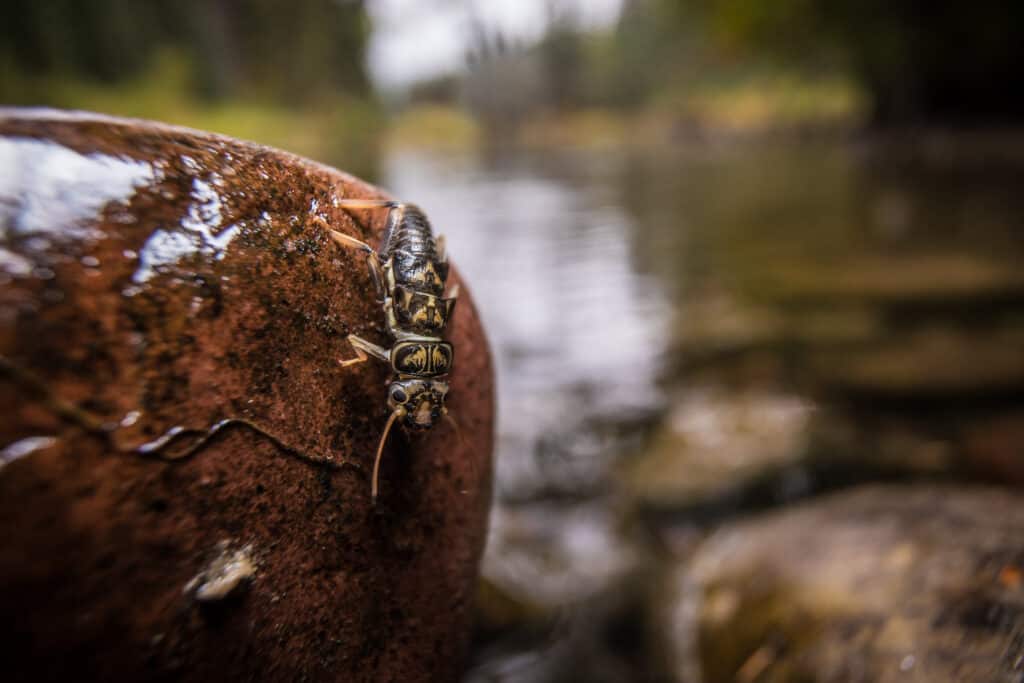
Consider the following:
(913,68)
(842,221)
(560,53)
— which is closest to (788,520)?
(842,221)

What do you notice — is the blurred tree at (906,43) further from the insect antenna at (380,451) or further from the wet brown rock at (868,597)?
the insect antenna at (380,451)

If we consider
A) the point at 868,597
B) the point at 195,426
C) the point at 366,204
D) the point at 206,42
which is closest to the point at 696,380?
the point at 868,597

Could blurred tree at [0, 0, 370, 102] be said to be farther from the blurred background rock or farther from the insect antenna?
the insect antenna

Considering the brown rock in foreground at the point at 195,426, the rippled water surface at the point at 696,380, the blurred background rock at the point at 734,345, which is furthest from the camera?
the rippled water surface at the point at 696,380

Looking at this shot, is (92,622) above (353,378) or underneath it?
underneath

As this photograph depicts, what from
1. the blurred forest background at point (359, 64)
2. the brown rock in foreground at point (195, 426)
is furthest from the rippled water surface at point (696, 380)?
the blurred forest background at point (359, 64)

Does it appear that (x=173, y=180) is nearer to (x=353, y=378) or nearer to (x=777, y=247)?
(x=353, y=378)

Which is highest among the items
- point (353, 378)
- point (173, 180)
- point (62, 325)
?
point (173, 180)
